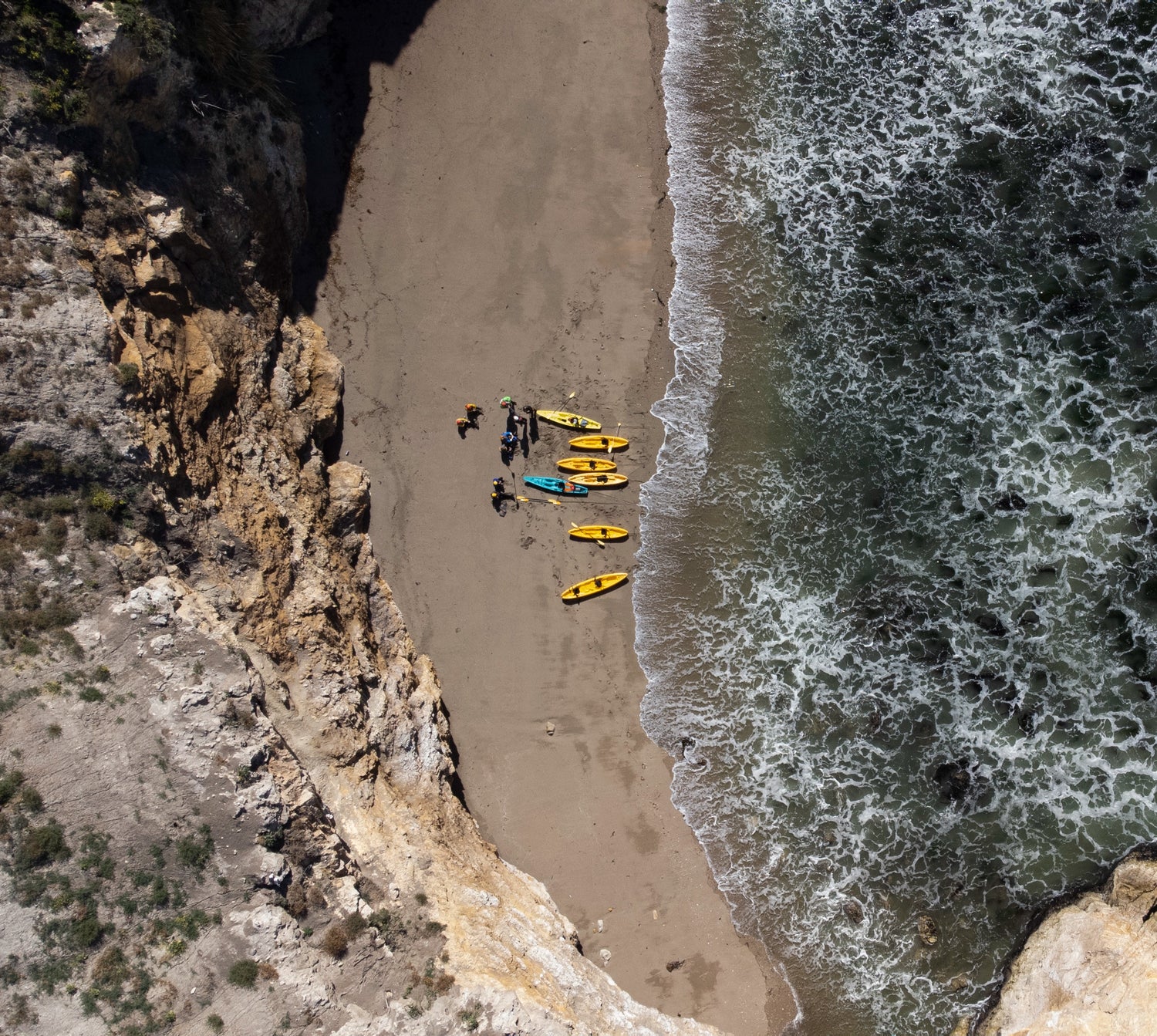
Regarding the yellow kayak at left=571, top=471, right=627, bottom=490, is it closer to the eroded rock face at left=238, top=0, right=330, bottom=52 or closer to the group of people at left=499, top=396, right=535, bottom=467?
the group of people at left=499, top=396, right=535, bottom=467

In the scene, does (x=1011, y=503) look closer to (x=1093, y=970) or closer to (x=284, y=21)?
(x=1093, y=970)

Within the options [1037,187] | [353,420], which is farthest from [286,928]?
[1037,187]

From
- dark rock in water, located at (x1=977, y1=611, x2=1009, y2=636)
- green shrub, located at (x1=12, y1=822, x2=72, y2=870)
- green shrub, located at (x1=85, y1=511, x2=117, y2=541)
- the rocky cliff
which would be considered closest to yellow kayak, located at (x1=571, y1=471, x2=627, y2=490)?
the rocky cliff

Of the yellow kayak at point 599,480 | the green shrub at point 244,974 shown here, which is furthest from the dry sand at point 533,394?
the green shrub at point 244,974

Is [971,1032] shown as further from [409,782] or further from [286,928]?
[286,928]

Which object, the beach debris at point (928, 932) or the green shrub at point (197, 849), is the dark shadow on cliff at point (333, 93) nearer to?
the green shrub at point (197, 849)
